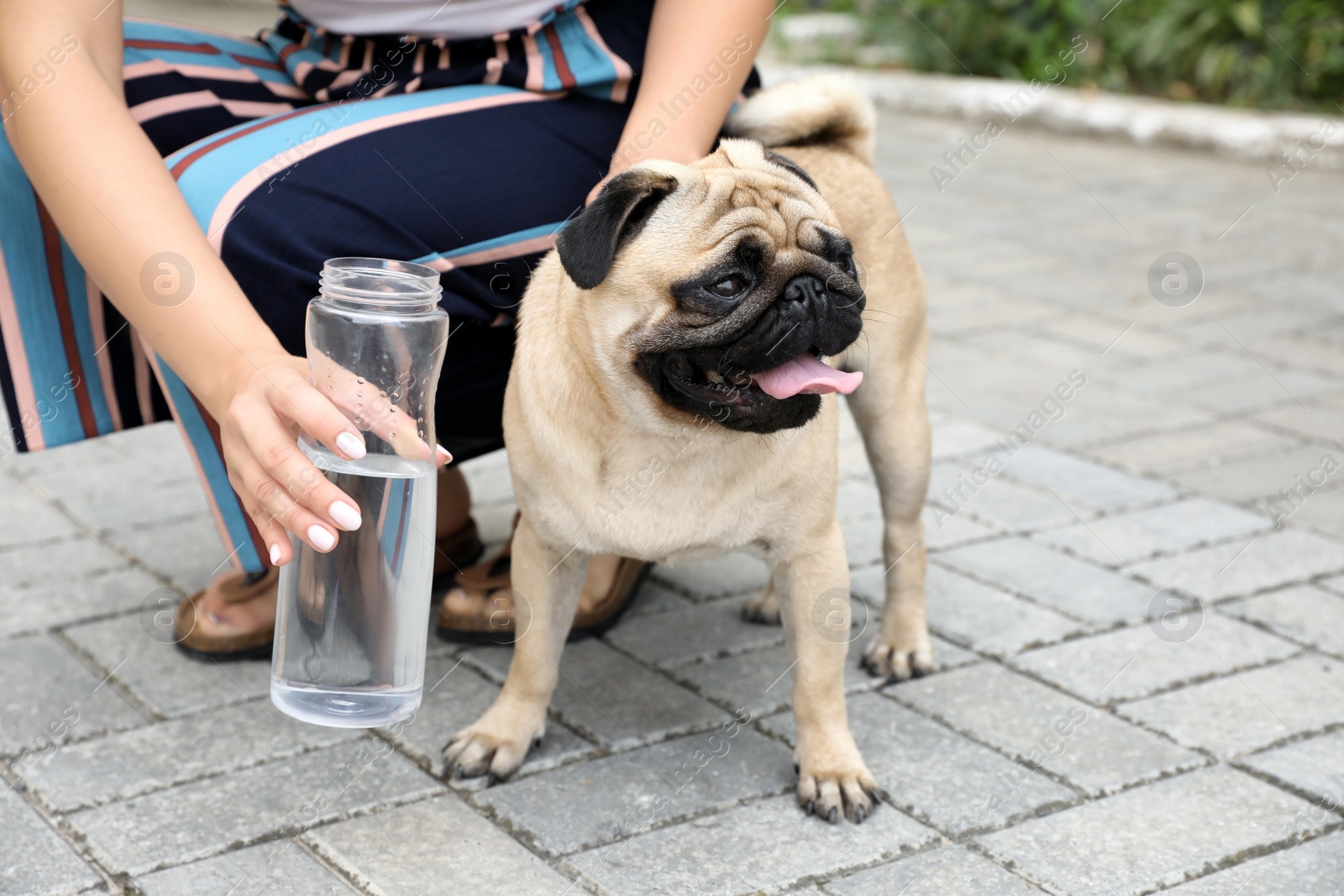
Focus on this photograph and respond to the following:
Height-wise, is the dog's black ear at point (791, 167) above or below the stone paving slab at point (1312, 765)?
above

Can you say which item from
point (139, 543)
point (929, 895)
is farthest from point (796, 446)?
point (139, 543)

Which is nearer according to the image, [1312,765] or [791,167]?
[791,167]

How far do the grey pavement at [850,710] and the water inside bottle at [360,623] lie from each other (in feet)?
0.79

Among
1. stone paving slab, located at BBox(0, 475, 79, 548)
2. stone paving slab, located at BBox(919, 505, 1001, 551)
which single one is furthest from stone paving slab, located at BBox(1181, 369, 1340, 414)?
stone paving slab, located at BBox(0, 475, 79, 548)

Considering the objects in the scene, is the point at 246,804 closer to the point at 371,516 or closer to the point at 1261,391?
the point at 371,516

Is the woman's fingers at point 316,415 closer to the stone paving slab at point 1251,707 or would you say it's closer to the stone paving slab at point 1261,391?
the stone paving slab at point 1251,707

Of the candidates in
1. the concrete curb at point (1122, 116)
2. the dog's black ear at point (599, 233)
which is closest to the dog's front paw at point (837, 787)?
the dog's black ear at point (599, 233)

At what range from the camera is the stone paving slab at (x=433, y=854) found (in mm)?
2068

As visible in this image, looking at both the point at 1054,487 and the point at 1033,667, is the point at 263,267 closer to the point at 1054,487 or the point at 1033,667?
the point at 1033,667

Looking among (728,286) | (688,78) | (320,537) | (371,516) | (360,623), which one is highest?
(688,78)

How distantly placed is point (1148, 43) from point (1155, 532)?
7.02 meters

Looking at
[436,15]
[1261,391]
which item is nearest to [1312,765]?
[436,15]

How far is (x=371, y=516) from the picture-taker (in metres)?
2.12

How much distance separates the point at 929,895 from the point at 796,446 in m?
0.78
